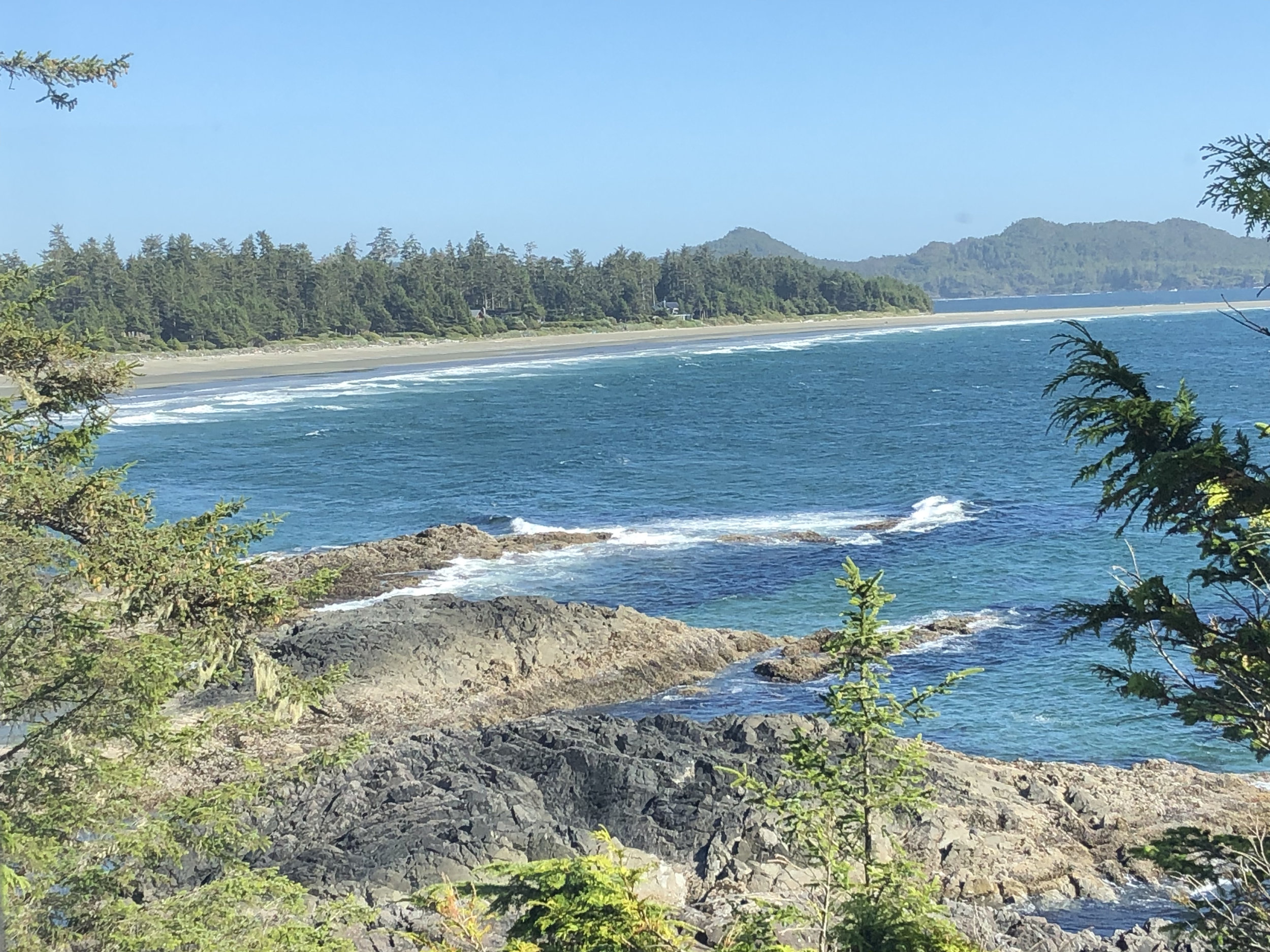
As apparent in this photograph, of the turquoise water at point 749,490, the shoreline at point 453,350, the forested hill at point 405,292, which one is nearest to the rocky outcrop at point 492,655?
the turquoise water at point 749,490

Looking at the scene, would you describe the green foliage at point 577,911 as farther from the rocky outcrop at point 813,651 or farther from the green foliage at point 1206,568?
the rocky outcrop at point 813,651

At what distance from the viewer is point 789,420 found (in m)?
69.0

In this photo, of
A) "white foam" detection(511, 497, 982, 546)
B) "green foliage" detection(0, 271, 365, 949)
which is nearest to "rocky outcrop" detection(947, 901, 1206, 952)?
"green foliage" detection(0, 271, 365, 949)

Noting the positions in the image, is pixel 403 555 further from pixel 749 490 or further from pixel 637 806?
pixel 637 806

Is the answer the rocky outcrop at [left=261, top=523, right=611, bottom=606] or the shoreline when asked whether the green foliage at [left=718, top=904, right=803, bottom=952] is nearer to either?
the rocky outcrop at [left=261, top=523, right=611, bottom=606]

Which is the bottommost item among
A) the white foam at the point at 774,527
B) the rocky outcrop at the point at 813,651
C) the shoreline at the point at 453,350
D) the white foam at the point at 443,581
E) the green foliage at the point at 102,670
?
the rocky outcrop at the point at 813,651

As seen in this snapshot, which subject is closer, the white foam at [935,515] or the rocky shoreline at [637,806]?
the rocky shoreline at [637,806]

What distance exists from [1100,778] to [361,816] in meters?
12.3

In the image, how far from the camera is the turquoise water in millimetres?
25125

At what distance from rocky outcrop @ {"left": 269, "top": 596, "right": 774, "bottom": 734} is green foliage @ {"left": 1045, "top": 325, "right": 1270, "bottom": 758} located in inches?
645

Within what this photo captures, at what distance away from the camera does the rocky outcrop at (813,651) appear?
2531 centimetres

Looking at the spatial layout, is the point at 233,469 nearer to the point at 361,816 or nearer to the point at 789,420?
the point at 789,420

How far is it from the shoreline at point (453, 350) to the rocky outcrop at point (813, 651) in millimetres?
62566

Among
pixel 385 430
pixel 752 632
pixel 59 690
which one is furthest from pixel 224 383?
pixel 59 690
